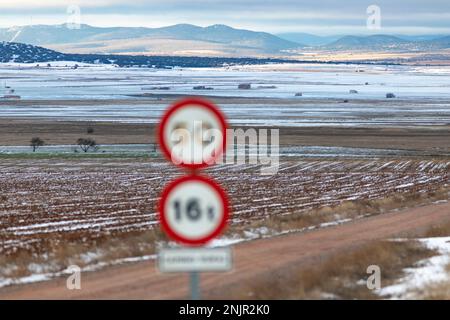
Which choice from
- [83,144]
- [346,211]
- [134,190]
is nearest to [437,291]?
[346,211]

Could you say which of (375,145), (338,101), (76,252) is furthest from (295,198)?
(338,101)

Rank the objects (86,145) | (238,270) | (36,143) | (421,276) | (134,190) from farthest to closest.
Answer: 1. (36,143)
2. (86,145)
3. (134,190)
4. (238,270)
5. (421,276)

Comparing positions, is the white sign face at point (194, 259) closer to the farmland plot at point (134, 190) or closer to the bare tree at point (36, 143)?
the farmland plot at point (134, 190)

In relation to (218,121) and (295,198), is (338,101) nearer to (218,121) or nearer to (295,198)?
(295,198)

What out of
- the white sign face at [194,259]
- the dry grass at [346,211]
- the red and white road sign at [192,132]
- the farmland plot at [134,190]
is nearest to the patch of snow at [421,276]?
the dry grass at [346,211]

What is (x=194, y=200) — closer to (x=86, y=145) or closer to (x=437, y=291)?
(x=437, y=291)

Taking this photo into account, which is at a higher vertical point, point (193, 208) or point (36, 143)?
point (193, 208)

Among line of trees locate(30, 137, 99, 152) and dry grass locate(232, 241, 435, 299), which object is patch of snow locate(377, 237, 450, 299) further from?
line of trees locate(30, 137, 99, 152)

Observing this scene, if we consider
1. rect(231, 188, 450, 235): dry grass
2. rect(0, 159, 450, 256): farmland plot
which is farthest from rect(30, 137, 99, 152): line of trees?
rect(231, 188, 450, 235): dry grass
